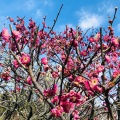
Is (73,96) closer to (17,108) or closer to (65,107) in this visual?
(65,107)

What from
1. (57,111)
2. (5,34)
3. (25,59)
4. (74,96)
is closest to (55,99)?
(57,111)

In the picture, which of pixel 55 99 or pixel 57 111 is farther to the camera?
pixel 55 99

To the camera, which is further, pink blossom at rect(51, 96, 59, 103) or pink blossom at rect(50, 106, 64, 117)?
pink blossom at rect(51, 96, 59, 103)

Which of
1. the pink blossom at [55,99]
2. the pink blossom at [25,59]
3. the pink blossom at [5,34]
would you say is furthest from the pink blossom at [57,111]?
the pink blossom at [5,34]

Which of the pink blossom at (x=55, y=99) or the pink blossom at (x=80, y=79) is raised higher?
the pink blossom at (x=80, y=79)

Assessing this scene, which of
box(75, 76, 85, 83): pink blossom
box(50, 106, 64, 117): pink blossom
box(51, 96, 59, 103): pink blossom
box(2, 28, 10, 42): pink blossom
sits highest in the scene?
box(2, 28, 10, 42): pink blossom

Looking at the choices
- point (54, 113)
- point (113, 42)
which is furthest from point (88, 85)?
point (113, 42)

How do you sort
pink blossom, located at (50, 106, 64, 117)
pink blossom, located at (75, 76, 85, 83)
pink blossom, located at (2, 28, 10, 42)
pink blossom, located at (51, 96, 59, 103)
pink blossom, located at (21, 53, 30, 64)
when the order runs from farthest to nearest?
pink blossom, located at (2, 28, 10, 42)
pink blossom, located at (75, 76, 85, 83)
pink blossom, located at (21, 53, 30, 64)
pink blossom, located at (51, 96, 59, 103)
pink blossom, located at (50, 106, 64, 117)

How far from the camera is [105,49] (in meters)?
4.64

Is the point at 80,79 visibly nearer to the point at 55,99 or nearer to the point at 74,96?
the point at 74,96

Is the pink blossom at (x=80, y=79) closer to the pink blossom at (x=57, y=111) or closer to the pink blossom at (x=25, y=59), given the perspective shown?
the pink blossom at (x=57, y=111)

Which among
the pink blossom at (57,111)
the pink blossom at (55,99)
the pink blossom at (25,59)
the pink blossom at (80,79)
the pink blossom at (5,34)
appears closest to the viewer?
the pink blossom at (57,111)

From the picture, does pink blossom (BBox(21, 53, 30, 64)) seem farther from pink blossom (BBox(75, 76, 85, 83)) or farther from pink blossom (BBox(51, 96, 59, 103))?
pink blossom (BBox(75, 76, 85, 83))

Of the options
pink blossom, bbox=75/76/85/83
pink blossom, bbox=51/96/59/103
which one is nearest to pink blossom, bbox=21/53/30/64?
pink blossom, bbox=51/96/59/103
